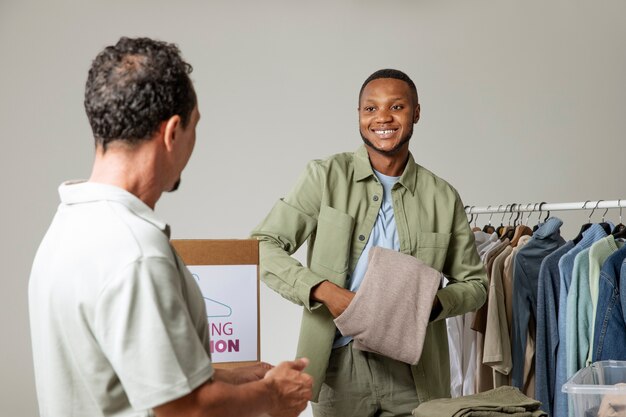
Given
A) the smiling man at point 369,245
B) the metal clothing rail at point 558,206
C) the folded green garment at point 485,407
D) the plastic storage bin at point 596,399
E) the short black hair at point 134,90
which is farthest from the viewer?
the metal clothing rail at point 558,206

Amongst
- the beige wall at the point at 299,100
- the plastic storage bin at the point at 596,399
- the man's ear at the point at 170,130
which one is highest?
the beige wall at the point at 299,100

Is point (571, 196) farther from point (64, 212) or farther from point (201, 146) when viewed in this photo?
point (64, 212)

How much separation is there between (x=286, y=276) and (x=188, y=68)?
930 mm

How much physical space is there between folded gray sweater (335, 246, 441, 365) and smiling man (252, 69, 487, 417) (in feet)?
0.18

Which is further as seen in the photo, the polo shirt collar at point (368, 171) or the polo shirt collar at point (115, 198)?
the polo shirt collar at point (368, 171)

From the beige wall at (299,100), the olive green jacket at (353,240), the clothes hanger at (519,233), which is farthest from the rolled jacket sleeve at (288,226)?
the beige wall at (299,100)

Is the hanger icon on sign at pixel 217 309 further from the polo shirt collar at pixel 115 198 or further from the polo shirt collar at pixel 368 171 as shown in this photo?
the polo shirt collar at pixel 115 198

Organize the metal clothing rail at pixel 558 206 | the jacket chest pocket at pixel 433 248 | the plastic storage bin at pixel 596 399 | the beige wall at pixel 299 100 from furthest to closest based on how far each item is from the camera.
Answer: the beige wall at pixel 299 100 → the metal clothing rail at pixel 558 206 → the jacket chest pocket at pixel 433 248 → the plastic storage bin at pixel 596 399

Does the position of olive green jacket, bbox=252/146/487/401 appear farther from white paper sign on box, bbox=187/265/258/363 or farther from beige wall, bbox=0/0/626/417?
beige wall, bbox=0/0/626/417

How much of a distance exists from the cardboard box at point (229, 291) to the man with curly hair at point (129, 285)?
79 cm

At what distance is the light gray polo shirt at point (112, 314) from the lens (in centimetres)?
107

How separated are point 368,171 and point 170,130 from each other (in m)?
1.12

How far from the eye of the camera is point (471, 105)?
4.70 meters

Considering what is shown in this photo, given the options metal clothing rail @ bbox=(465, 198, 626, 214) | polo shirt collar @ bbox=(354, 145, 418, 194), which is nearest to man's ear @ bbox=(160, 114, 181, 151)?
polo shirt collar @ bbox=(354, 145, 418, 194)
